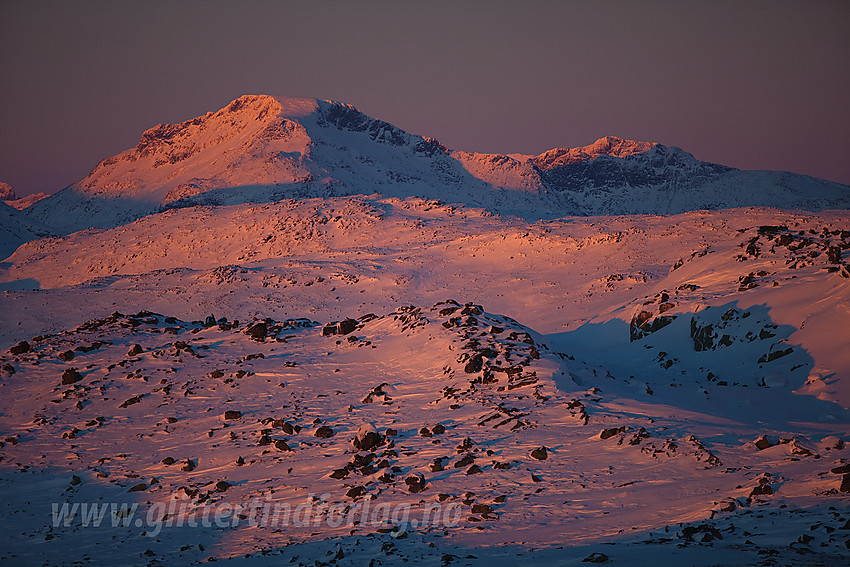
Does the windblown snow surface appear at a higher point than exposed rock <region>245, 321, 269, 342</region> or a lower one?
lower

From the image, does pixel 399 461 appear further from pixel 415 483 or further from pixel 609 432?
pixel 609 432

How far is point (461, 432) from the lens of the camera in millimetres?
15109

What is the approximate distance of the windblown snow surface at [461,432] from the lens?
10.1 metres

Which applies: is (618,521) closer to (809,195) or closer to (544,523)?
(544,523)

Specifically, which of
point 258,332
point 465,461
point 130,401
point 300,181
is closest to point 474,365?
point 465,461

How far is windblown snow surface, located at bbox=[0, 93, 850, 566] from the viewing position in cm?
1007

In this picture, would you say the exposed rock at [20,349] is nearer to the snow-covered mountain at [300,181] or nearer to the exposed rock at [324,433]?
the exposed rock at [324,433]

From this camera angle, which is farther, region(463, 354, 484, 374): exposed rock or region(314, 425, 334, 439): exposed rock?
region(463, 354, 484, 374): exposed rock

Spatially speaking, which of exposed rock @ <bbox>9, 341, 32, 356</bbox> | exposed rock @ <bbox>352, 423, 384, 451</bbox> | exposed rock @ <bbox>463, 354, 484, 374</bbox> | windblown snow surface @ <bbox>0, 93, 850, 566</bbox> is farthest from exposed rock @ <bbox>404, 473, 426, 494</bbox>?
exposed rock @ <bbox>9, 341, 32, 356</bbox>

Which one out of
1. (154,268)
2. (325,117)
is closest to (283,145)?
(325,117)

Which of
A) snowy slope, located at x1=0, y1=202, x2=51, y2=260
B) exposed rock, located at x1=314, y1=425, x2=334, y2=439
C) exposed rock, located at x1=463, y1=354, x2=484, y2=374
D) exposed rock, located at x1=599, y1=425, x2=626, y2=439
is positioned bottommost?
exposed rock, located at x1=599, y1=425, x2=626, y2=439

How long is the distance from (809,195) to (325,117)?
5842 inches

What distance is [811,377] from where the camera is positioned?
715 inches

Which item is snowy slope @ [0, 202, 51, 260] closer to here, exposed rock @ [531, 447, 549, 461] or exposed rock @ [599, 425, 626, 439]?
exposed rock @ [531, 447, 549, 461]
